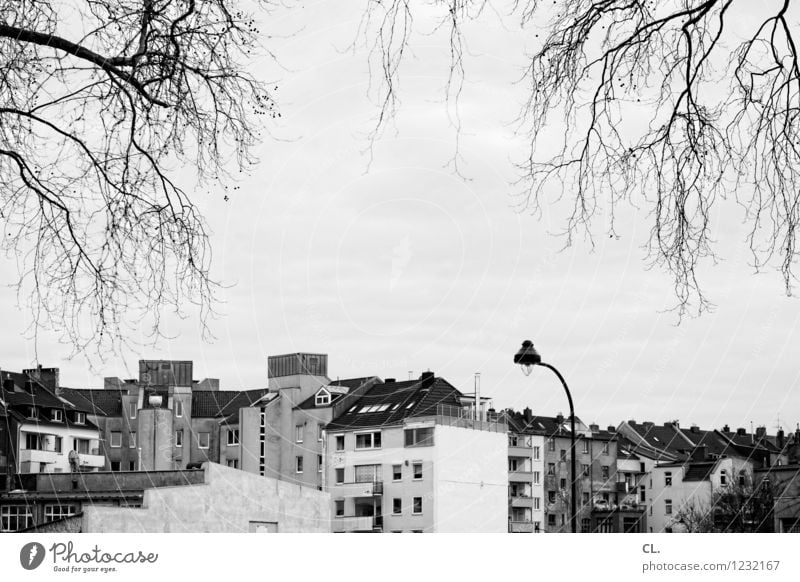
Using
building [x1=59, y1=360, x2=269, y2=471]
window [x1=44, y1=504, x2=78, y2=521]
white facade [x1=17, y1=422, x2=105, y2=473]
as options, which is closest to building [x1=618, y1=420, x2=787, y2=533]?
building [x1=59, y1=360, x2=269, y2=471]

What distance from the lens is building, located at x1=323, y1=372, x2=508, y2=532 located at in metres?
11.7

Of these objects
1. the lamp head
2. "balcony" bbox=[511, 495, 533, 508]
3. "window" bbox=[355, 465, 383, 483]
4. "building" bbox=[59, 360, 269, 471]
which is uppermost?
the lamp head

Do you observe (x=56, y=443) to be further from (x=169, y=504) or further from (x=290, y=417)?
(x=169, y=504)

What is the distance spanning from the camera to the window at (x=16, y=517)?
10.4 meters

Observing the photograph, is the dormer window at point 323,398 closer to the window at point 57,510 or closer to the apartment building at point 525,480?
the window at point 57,510

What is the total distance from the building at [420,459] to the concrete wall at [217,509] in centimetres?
132

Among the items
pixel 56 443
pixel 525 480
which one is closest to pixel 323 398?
pixel 56 443

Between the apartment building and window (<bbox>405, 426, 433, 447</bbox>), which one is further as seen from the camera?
the apartment building

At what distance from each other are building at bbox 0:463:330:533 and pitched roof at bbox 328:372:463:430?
2826 millimetres

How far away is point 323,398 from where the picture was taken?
39.3ft

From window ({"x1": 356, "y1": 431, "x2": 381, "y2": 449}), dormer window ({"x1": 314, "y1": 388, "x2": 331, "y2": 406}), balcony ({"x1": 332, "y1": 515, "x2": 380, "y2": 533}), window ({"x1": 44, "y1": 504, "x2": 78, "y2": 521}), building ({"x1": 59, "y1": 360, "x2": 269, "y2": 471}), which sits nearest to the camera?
building ({"x1": 59, "y1": 360, "x2": 269, "y2": 471})

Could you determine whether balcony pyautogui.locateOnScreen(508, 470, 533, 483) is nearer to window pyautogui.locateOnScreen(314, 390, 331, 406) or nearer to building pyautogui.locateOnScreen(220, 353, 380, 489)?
building pyautogui.locateOnScreen(220, 353, 380, 489)
